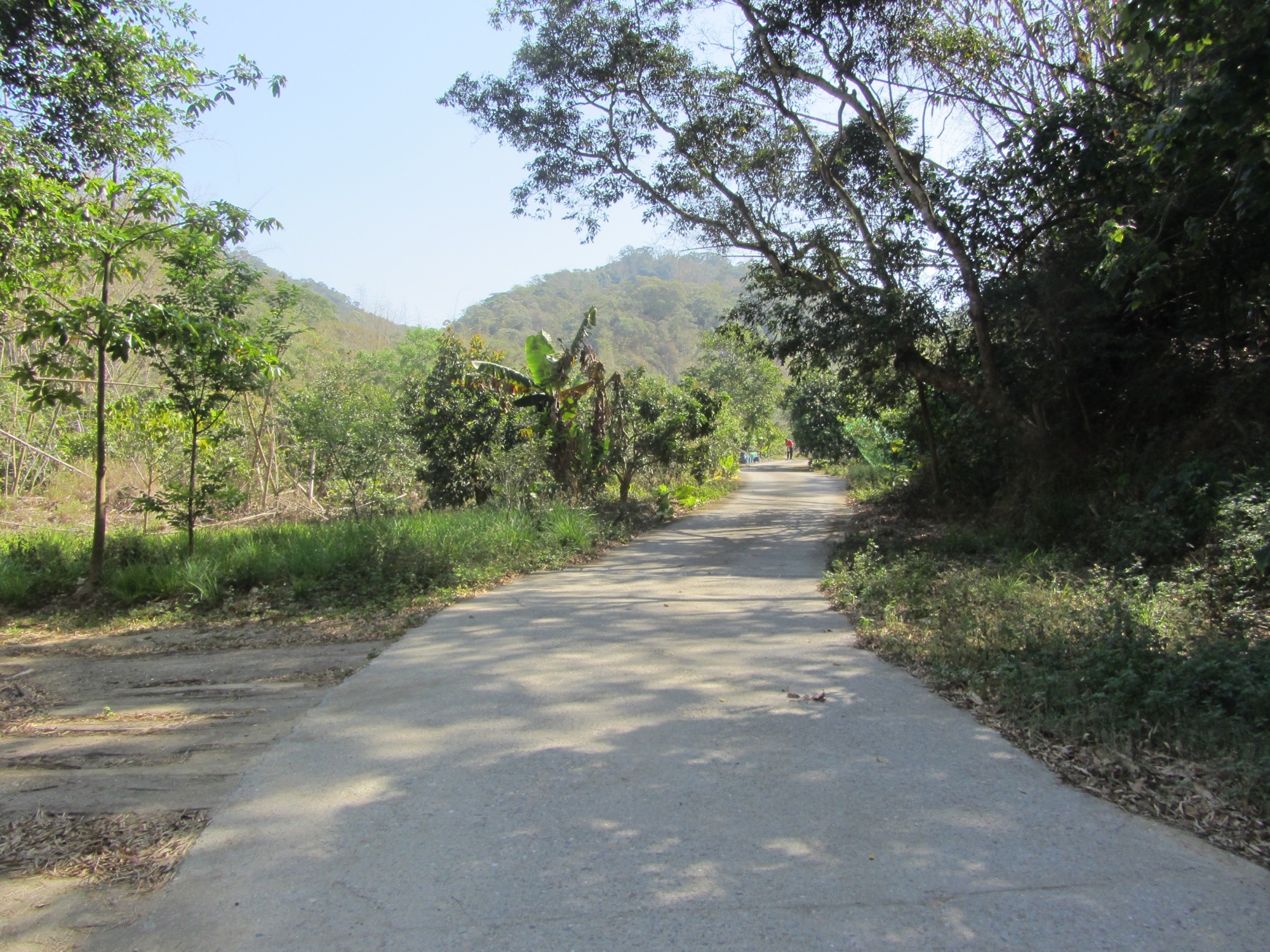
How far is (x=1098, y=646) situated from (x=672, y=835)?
3.67 meters

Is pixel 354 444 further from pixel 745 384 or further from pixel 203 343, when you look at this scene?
pixel 745 384

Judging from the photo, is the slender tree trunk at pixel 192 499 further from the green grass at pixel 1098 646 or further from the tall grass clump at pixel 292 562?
the green grass at pixel 1098 646

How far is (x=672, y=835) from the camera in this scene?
3758mm

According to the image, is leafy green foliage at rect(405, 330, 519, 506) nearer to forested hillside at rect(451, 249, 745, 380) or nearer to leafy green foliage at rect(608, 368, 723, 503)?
leafy green foliage at rect(608, 368, 723, 503)

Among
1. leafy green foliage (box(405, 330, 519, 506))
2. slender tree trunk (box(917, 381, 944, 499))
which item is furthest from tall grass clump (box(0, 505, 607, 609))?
slender tree trunk (box(917, 381, 944, 499))

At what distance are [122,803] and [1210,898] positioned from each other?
4946 millimetres

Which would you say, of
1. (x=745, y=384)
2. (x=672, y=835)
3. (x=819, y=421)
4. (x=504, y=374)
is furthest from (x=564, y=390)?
(x=745, y=384)

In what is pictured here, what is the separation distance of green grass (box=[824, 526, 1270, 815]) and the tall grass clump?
4.75m

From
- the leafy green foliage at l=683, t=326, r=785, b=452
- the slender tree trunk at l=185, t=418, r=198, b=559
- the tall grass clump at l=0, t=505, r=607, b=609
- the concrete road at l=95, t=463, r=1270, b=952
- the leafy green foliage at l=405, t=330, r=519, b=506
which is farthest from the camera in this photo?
A: the leafy green foliage at l=683, t=326, r=785, b=452

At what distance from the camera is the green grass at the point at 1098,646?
4645mm

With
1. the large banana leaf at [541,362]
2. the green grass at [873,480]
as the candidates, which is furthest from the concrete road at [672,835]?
the green grass at [873,480]

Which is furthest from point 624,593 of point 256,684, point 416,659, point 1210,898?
point 1210,898

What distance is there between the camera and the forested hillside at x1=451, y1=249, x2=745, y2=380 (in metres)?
86.6

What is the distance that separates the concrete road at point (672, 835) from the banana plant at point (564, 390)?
10905 mm
